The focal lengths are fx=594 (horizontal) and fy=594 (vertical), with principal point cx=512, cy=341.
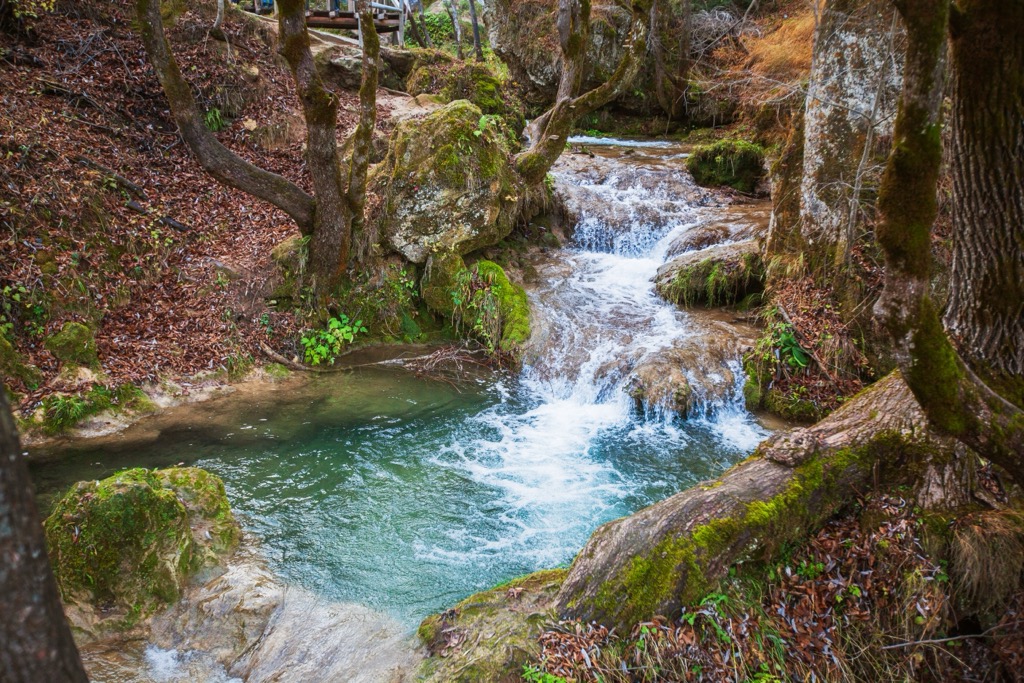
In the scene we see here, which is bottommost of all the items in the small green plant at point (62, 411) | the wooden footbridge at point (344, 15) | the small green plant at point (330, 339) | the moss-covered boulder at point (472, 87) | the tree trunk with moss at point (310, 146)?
the small green plant at point (62, 411)

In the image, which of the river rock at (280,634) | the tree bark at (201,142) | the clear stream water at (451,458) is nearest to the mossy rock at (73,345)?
the clear stream water at (451,458)

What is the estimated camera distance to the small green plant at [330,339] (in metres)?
8.55

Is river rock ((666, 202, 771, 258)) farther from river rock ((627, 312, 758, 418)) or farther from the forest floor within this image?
the forest floor

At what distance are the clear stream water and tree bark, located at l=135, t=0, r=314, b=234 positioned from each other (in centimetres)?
257

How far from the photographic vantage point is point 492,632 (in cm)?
384

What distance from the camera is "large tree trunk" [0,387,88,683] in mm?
1462

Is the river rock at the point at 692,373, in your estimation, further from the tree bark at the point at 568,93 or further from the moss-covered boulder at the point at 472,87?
the moss-covered boulder at the point at 472,87

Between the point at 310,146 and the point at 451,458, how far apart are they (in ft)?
15.0

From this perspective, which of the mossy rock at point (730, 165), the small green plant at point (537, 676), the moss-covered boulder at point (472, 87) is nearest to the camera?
the small green plant at point (537, 676)

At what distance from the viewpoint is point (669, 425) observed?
7.68m

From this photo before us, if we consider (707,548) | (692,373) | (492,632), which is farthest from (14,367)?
(692,373)

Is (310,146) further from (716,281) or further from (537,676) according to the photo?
(537,676)

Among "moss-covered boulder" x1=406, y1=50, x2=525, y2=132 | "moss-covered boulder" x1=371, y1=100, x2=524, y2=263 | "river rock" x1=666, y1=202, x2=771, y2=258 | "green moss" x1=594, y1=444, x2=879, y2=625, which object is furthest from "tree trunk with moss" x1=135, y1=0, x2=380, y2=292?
"green moss" x1=594, y1=444, x2=879, y2=625

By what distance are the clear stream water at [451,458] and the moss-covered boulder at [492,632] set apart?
0.57m
